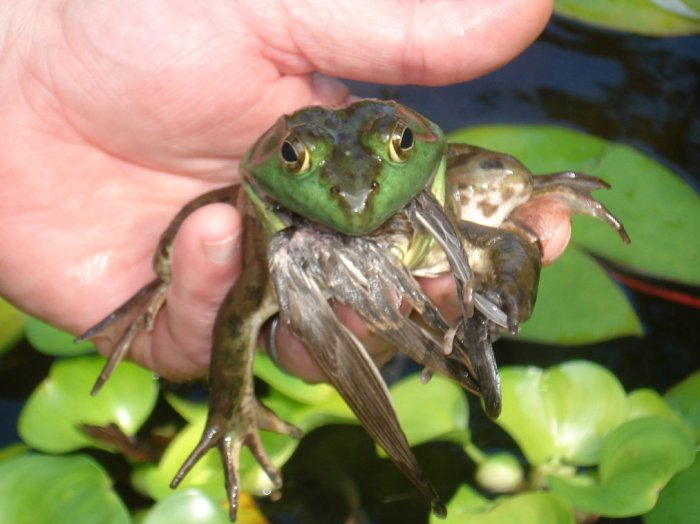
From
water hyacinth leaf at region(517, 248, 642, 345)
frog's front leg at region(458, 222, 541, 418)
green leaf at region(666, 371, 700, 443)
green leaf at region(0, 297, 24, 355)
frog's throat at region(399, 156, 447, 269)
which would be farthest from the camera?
green leaf at region(0, 297, 24, 355)

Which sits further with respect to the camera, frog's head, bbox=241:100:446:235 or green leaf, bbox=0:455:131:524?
green leaf, bbox=0:455:131:524

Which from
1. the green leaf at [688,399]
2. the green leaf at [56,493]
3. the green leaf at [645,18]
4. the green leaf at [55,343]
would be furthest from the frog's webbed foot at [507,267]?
the green leaf at [645,18]

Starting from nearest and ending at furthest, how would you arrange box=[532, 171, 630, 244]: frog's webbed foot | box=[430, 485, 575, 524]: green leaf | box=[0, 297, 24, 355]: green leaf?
box=[430, 485, 575, 524]: green leaf → box=[532, 171, 630, 244]: frog's webbed foot → box=[0, 297, 24, 355]: green leaf

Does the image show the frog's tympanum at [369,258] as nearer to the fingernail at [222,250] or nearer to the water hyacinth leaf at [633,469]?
the fingernail at [222,250]

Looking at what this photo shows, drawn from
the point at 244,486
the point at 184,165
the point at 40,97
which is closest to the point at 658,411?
the point at 244,486

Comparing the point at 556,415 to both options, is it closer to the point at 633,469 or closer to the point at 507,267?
the point at 633,469

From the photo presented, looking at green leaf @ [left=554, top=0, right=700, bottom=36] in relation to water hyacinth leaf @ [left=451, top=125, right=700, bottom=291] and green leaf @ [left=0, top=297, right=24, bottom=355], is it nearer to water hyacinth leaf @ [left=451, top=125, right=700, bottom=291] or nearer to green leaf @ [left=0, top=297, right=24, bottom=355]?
water hyacinth leaf @ [left=451, top=125, right=700, bottom=291]

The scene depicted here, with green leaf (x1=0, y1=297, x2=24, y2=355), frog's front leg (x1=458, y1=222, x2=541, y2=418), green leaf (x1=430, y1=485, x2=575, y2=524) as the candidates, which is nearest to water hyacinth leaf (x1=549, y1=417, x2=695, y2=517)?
green leaf (x1=430, y1=485, x2=575, y2=524)

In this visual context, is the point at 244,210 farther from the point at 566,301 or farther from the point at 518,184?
the point at 566,301
